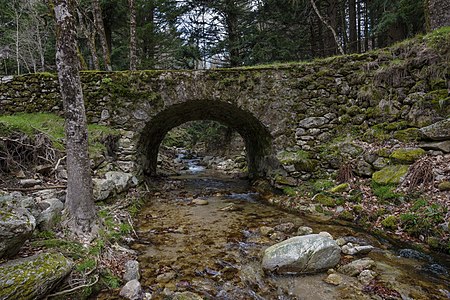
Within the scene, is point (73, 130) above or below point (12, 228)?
above

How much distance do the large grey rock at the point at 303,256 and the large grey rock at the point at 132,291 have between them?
1.58 metres

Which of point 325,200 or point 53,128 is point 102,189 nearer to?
point 53,128

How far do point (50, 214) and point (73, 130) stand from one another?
1183 mm

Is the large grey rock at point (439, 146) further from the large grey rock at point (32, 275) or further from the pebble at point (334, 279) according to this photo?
the large grey rock at point (32, 275)

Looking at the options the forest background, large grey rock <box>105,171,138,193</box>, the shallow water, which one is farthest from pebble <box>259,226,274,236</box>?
the forest background

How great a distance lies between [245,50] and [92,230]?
12575 mm

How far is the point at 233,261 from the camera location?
3.86 meters

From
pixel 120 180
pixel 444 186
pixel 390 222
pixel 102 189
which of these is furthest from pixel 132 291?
pixel 444 186

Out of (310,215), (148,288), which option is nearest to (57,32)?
(148,288)

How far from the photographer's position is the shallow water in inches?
Answer: 122

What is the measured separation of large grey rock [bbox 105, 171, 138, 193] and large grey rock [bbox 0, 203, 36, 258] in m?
3.06

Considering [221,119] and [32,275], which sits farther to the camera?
[221,119]

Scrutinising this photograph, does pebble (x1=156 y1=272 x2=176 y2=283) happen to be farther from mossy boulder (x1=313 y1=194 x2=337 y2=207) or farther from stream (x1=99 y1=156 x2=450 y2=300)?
mossy boulder (x1=313 y1=194 x2=337 y2=207)

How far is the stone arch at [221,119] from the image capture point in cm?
793
